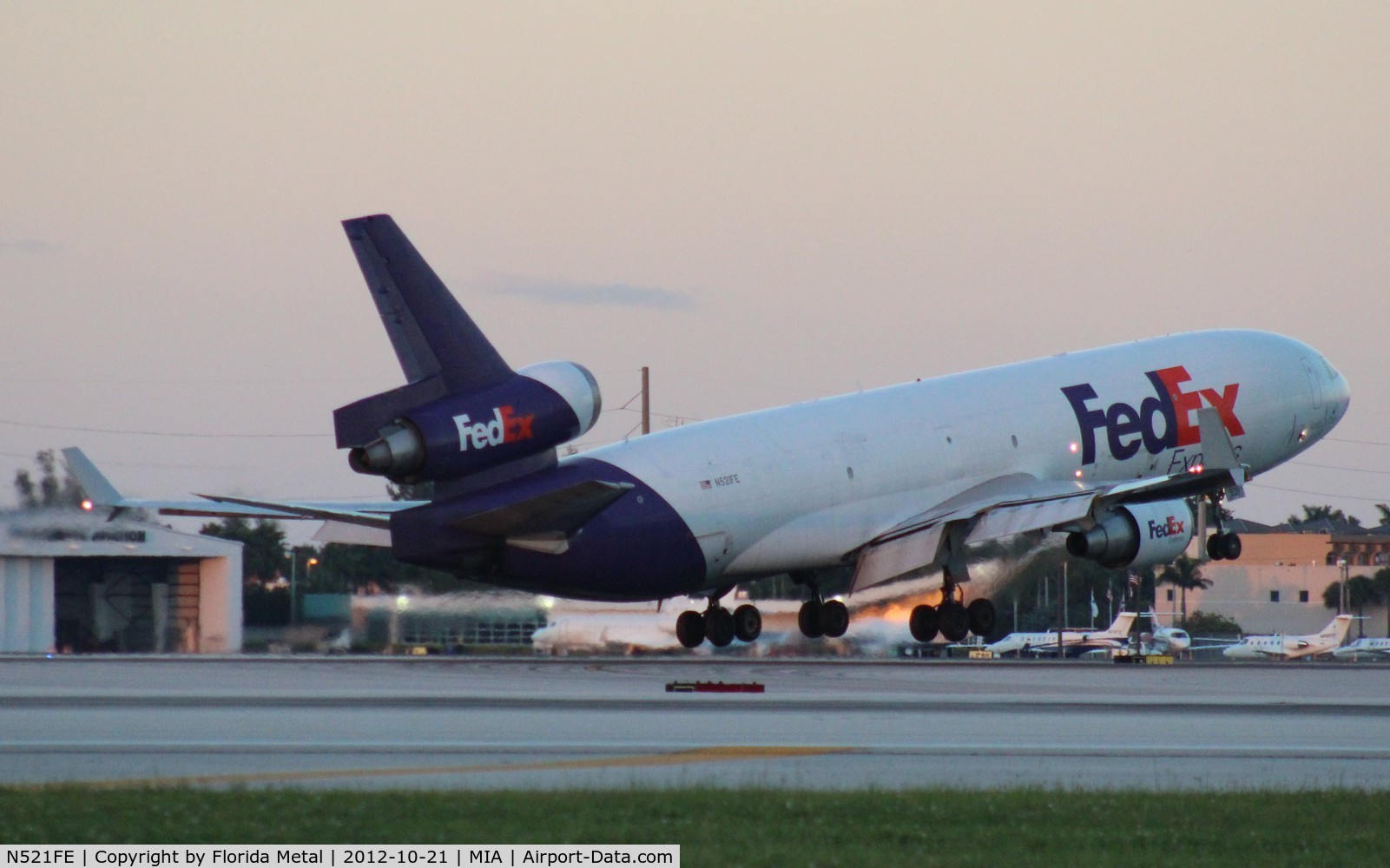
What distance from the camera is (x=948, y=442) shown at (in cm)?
4119

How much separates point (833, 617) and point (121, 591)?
1068 inches

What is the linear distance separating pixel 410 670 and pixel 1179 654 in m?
47.0

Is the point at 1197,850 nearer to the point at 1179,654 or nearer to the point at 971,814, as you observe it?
the point at 971,814

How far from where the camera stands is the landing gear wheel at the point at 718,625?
43.4 metres

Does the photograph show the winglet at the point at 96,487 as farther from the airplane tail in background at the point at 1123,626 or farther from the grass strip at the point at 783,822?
the airplane tail in background at the point at 1123,626

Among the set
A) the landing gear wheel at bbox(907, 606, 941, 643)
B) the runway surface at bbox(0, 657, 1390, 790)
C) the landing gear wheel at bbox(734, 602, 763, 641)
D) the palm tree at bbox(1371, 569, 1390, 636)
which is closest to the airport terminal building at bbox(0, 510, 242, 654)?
the runway surface at bbox(0, 657, 1390, 790)

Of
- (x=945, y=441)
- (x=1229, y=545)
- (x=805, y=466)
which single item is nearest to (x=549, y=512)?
(x=805, y=466)

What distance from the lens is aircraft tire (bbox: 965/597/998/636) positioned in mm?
41562

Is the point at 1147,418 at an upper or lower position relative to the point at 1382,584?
upper

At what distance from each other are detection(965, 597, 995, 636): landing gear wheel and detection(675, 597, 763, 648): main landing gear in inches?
204

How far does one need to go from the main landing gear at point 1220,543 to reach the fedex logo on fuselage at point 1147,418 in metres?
1.88

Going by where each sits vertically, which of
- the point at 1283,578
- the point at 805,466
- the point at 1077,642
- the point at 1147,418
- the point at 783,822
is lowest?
the point at 1077,642

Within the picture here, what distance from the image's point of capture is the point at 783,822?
49.9 feet

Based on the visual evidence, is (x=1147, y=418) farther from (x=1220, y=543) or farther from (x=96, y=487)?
(x=96, y=487)
